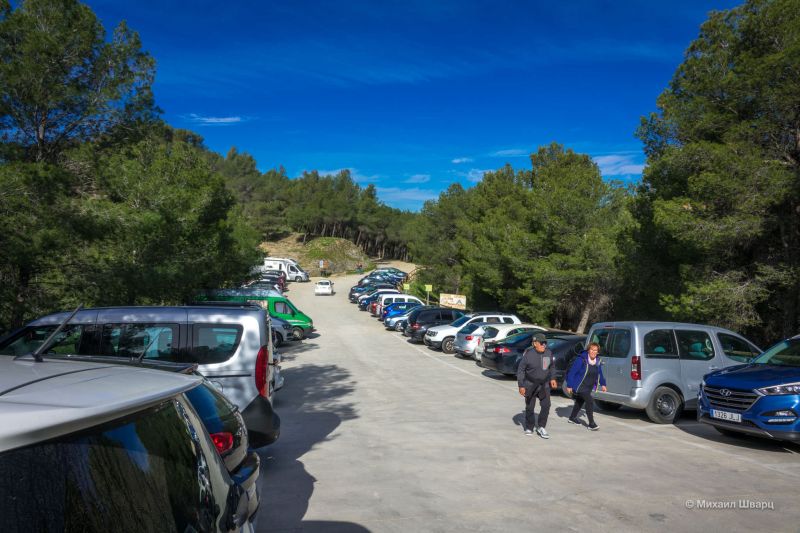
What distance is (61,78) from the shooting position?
42.4 ft

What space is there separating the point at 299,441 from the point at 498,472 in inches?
129

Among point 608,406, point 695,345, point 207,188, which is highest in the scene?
point 207,188

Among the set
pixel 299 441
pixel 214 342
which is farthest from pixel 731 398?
pixel 214 342

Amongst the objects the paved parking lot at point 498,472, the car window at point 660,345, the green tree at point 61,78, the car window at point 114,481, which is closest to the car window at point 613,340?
the car window at point 660,345

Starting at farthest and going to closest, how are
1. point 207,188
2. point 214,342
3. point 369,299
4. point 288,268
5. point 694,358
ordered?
point 288,268 → point 369,299 → point 207,188 → point 694,358 → point 214,342

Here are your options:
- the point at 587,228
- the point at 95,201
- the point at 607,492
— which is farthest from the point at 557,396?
the point at 587,228

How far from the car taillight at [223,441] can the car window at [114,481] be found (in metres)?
1.66

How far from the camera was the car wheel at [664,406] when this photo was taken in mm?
10586

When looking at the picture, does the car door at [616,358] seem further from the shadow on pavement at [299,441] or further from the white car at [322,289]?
the white car at [322,289]

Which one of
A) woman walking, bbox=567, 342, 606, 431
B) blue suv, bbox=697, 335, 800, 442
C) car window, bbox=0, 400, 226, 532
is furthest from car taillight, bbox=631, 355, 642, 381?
car window, bbox=0, 400, 226, 532

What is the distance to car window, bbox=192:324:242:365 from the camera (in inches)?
295

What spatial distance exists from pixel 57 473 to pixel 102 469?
0.15 metres

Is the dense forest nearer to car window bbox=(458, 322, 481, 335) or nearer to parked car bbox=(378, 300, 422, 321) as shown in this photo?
car window bbox=(458, 322, 481, 335)

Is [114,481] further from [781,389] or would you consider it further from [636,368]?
[636,368]
